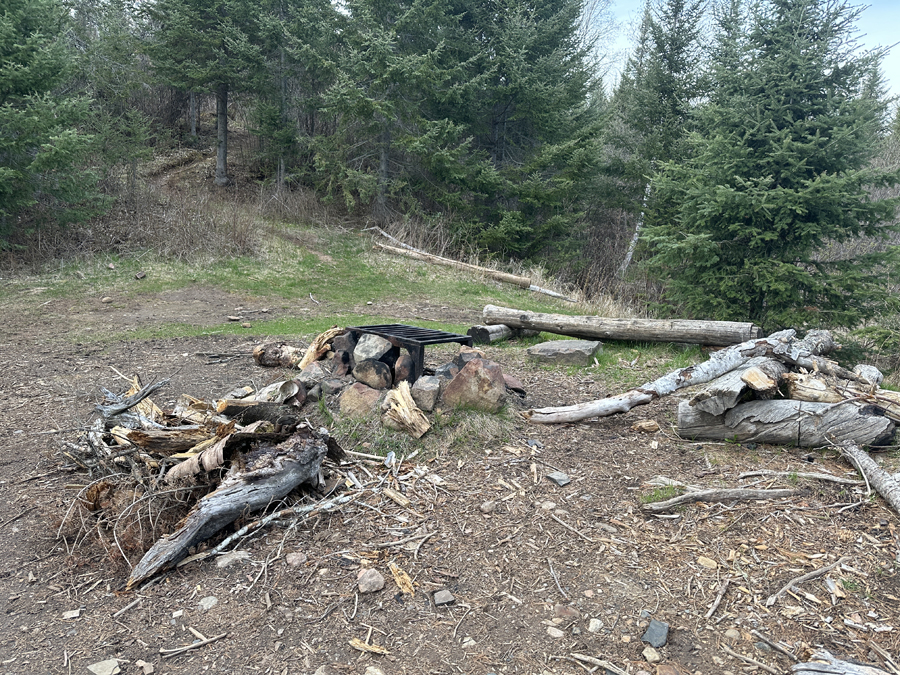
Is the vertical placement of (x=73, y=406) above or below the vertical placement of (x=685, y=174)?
below

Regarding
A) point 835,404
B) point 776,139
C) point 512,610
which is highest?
point 776,139

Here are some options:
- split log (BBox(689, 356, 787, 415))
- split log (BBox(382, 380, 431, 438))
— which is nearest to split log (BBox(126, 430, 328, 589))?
split log (BBox(382, 380, 431, 438))

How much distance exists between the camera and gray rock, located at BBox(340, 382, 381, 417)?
4.06 meters

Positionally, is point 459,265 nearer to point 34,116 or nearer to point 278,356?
point 278,356

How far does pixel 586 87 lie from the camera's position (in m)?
16.6

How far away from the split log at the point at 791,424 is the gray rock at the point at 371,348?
7.60ft

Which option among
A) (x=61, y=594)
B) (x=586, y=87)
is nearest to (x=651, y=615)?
(x=61, y=594)

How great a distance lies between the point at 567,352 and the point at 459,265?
804cm

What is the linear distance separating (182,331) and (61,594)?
5.95 m

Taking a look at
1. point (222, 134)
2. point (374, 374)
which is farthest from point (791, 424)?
point (222, 134)

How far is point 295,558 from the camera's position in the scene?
2.84 meters

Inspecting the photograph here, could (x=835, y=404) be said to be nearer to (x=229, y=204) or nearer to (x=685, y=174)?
(x=685, y=174)

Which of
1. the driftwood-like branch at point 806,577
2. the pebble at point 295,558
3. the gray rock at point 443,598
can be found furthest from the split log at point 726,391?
the pebble at point 295,558

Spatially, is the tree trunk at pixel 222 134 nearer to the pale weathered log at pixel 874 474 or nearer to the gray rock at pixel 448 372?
the gray rock at pixel 448 372
